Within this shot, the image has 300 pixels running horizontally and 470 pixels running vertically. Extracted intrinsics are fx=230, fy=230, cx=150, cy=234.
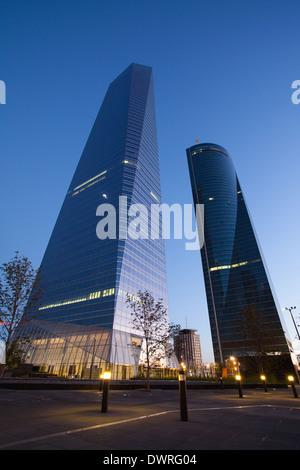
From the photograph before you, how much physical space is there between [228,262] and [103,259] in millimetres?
91914

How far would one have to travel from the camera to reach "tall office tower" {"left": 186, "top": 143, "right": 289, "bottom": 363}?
4742 inches

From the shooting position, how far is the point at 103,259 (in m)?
73.0

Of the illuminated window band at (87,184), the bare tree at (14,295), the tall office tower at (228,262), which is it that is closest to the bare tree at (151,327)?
the bare tree at (14,295)

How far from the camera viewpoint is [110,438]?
4855 millimetres

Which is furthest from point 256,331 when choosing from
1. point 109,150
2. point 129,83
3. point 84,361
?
point 129,83

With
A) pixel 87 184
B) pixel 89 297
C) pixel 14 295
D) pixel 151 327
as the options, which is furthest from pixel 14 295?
pixel 87 184

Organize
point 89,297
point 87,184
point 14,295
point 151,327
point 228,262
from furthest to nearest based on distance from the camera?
point 228,262 → point 87,184 → point 89,297 → point 151,327 → point 14,295

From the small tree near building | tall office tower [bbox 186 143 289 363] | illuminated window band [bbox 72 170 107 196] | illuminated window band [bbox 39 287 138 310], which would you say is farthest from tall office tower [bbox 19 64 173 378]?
tall office tower [bbox 186 143 289 363]

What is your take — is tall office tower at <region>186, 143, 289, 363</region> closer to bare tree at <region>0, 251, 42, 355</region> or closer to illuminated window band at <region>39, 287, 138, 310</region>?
illuminated window band at <region>39, 287, 138, 310</region>

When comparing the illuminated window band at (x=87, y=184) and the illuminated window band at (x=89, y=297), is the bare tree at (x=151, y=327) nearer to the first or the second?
the illuminated window band at (x=89, y=297)

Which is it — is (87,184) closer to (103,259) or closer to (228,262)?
(103,259)

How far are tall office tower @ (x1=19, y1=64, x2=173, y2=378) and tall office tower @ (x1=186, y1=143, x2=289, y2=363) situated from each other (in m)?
53.9

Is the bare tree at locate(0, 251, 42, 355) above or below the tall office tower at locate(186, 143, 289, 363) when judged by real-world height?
below
